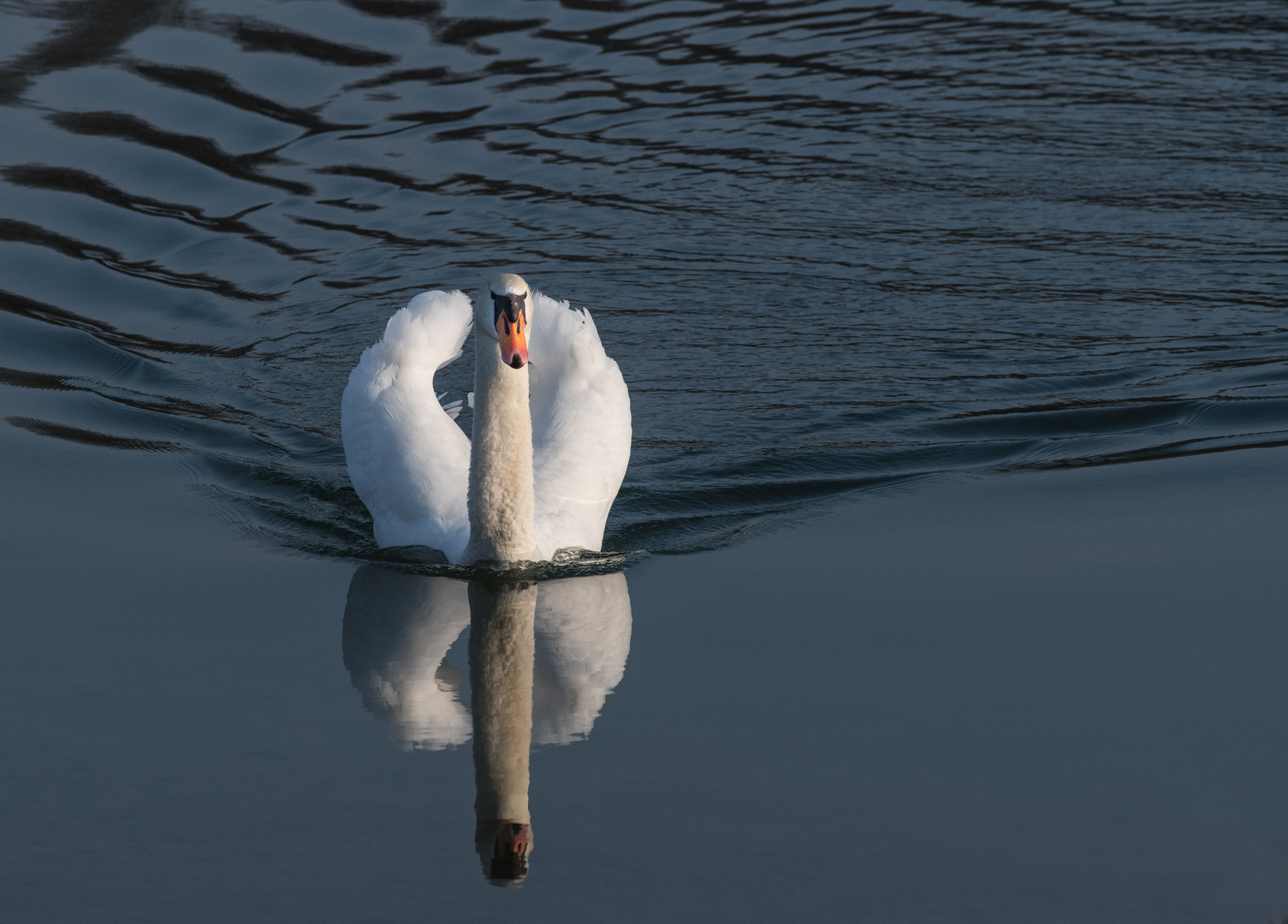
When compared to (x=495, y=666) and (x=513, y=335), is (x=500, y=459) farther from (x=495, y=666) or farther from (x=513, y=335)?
(x=495, y=666)

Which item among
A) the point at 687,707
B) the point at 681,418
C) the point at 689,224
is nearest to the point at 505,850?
the point at 687,707

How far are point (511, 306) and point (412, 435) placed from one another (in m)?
1.68

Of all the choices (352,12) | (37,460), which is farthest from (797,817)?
(352,12)

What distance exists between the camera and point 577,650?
756cm

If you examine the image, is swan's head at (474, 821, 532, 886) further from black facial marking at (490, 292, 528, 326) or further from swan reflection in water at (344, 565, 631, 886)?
black facial marking at (490, 292, 528, 326)

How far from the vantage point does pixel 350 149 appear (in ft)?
53.5

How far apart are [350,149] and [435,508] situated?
334 inches

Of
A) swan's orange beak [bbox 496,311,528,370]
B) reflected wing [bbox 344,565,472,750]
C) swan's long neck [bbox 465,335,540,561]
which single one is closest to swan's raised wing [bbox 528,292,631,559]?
swan's long neck [bbox 465,335,540,561]

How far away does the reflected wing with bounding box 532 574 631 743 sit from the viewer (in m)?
6.92

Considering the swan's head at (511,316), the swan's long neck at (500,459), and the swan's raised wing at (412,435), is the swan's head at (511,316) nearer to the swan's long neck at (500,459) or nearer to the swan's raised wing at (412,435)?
the swan's long neck at (500,459)

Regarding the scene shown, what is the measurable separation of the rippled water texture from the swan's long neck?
3.70 feet

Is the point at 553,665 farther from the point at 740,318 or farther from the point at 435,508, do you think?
the point at 740,318

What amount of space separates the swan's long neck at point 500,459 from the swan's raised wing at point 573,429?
0.29 meters

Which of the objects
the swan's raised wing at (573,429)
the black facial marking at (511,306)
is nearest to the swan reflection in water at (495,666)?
the swan's raised wing at (573,429)
